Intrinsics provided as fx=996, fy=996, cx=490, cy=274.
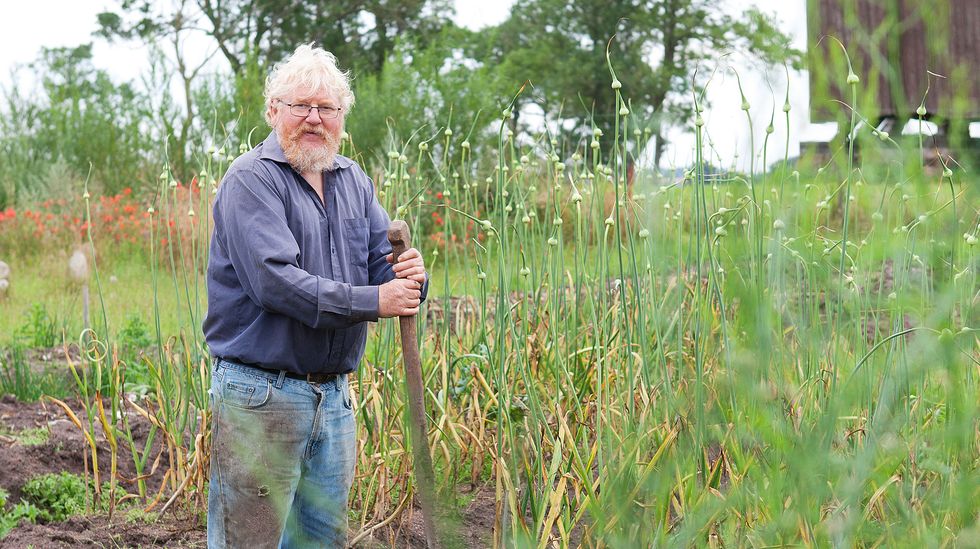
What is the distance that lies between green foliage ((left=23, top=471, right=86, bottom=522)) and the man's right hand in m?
1.65

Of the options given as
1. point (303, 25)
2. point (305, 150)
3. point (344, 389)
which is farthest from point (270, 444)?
point (303, 25)

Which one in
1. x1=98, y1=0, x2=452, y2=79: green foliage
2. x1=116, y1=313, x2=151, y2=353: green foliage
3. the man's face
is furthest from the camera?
x1=98, y1=0, x2=452, y2=79: green foliage

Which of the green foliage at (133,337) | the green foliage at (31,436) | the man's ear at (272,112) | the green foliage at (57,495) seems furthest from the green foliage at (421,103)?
the man's ear at (272,112)

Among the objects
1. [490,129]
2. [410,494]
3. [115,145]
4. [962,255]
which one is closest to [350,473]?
[410,494]

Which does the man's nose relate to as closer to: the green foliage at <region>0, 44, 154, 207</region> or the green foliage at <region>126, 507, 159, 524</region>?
the green foliage at <region>126, 507, 159, 524</region>

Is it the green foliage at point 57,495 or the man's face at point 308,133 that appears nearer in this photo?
the man's face at point 308,133

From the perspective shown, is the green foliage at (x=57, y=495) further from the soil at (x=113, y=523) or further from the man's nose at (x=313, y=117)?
the man's nose at (x=313, y=117)

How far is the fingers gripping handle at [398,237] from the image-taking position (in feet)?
7.77

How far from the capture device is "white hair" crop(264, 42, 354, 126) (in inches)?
97.6

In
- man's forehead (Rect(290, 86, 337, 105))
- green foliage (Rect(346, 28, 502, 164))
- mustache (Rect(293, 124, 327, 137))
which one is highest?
green foliage (Rect(346, 28, 502, 164))

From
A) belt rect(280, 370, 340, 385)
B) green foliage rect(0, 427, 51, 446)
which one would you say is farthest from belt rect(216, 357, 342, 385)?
green foliage rect(0, 427, 51, 446)

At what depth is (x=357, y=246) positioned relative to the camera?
2582 mm

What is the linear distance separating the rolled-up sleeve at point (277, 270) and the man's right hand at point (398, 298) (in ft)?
0.06

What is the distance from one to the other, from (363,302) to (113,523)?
142cm
